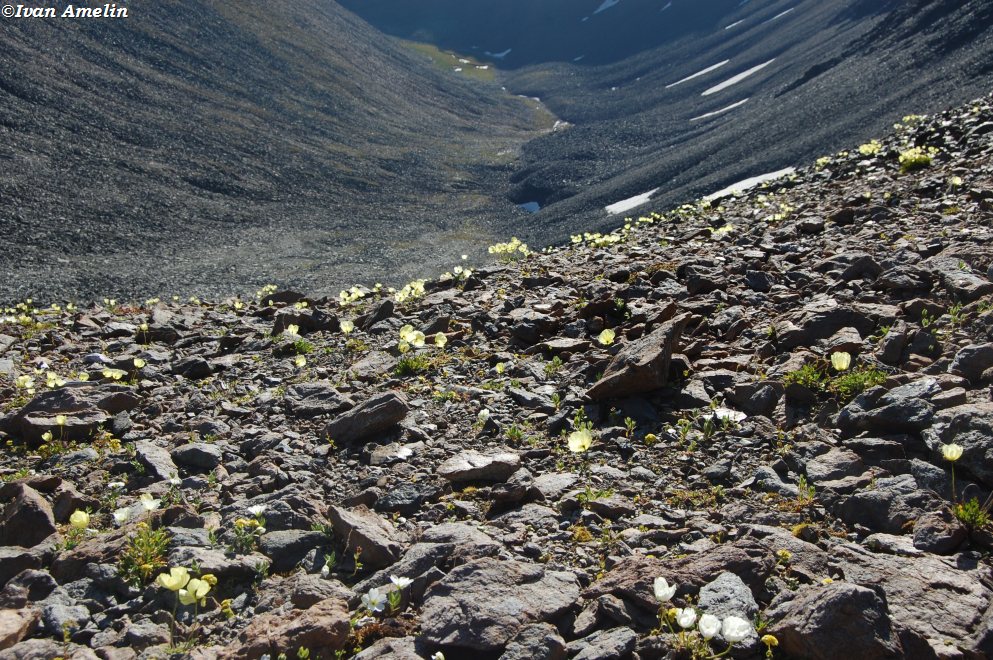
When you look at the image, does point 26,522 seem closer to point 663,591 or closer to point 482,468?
point 482,468

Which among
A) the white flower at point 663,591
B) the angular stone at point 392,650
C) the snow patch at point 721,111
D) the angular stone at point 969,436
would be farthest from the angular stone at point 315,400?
the snow patch at point 721,111

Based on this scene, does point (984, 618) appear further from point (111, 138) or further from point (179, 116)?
point (179, 116)

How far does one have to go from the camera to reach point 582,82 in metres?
107

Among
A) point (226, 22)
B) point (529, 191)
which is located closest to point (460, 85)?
point (226, 22)

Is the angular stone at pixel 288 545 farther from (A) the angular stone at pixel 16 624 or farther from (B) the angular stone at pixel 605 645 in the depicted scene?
(B) the angular stone at pixel 605 645

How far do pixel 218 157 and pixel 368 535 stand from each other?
53556 millimetres

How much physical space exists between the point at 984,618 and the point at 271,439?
4920 mm

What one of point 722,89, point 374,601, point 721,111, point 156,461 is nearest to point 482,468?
point 374,601

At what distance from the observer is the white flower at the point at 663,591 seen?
318 cm

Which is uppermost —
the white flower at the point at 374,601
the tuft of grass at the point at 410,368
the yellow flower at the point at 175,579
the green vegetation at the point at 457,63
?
the green vegetation at the point at 457,63

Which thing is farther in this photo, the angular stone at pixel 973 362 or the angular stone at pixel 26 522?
the angular stone at pixel 973 362

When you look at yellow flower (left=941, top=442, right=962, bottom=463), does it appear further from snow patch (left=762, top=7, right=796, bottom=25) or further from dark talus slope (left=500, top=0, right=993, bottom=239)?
snow patch (left=762, top=7, right=796, bottom=25)

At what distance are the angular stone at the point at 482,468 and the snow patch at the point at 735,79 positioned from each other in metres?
80.8

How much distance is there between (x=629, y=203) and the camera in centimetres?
4466
